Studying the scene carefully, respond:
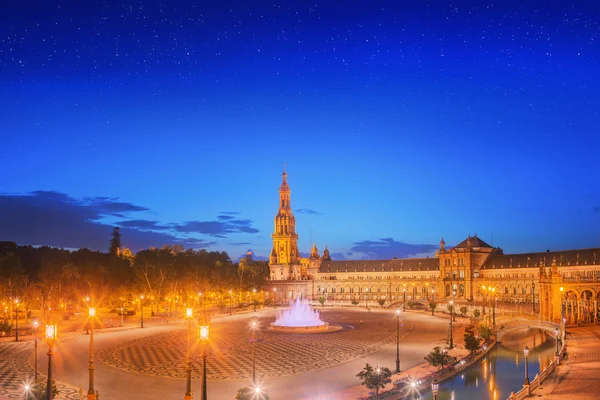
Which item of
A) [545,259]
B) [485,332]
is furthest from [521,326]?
[545,259]

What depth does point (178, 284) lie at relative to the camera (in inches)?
4412

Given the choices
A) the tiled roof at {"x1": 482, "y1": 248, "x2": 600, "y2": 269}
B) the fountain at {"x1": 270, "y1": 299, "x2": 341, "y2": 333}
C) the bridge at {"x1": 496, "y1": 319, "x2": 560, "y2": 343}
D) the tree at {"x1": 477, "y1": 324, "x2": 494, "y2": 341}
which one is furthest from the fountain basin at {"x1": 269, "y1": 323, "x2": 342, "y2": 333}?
the tiled roof at {"x1": 482, "y1": 248, "x2": 600, "y2": 269}

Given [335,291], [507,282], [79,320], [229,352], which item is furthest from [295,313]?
[335,291]

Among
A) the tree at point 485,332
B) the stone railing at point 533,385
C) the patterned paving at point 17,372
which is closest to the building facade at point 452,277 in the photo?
the tree at point 485,332

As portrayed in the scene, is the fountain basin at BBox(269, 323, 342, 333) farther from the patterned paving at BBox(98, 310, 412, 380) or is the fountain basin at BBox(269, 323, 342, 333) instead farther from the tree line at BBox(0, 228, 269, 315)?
the tree line at BBox(0, 228, 269, 315)

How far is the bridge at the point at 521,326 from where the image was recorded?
67.2m

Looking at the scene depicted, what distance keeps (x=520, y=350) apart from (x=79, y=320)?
62328 mm

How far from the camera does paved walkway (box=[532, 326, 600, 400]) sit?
37562 millimetres

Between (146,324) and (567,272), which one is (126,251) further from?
(567,272)

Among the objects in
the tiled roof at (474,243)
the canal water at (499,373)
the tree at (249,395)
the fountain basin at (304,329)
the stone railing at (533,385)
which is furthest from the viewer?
the tiled roof at (474,243)

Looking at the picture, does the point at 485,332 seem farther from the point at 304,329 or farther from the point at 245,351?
the point at 245,351

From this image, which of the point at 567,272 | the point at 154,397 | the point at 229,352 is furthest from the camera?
the point at 567,272

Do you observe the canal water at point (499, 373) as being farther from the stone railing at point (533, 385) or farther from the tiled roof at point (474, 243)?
the tiled roof at point (474, 243)

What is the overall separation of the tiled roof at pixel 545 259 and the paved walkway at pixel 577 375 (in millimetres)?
57954
